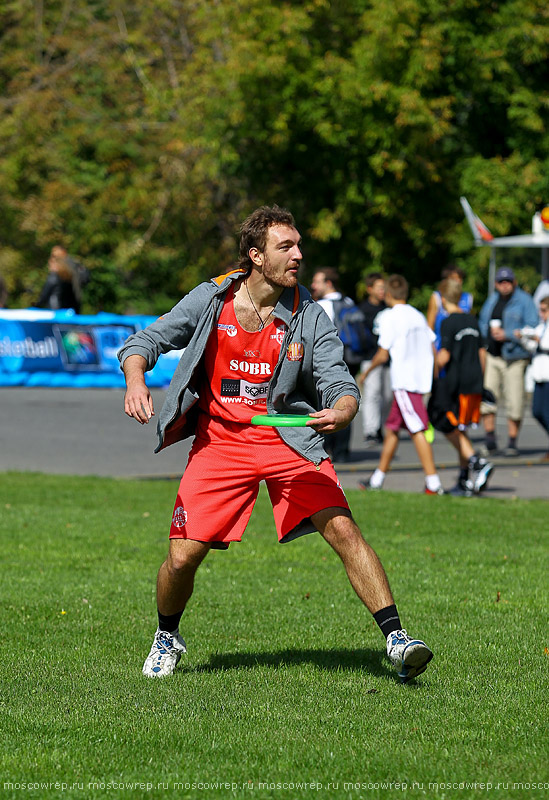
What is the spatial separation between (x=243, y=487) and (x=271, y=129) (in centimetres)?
2401

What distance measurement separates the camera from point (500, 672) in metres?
5.47

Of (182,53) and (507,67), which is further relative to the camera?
(182,53)

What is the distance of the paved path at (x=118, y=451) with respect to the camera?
1313 centimetres

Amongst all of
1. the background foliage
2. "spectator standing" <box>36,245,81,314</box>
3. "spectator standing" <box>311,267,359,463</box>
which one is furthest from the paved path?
the background foliage

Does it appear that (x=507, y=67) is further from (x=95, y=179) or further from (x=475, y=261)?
(x=95, y=179)

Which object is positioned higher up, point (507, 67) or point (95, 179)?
point (507, 67)

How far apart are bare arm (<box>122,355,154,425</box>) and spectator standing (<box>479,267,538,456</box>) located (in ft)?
34.7

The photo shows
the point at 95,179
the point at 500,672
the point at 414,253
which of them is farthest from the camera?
the point at 95,179

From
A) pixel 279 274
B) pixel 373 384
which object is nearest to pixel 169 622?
pixel 279 274

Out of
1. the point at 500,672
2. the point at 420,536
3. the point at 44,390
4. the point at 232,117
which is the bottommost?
the point at 44,390

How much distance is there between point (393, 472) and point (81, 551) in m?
5.52

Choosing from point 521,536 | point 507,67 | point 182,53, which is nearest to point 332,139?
point 507,67

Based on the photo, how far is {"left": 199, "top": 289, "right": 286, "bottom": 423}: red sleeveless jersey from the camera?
5352mm

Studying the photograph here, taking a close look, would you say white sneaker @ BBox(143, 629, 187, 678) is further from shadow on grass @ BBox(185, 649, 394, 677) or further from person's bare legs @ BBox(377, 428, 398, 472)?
person's bare legs @ BBox(377, 428, 398, 472)
